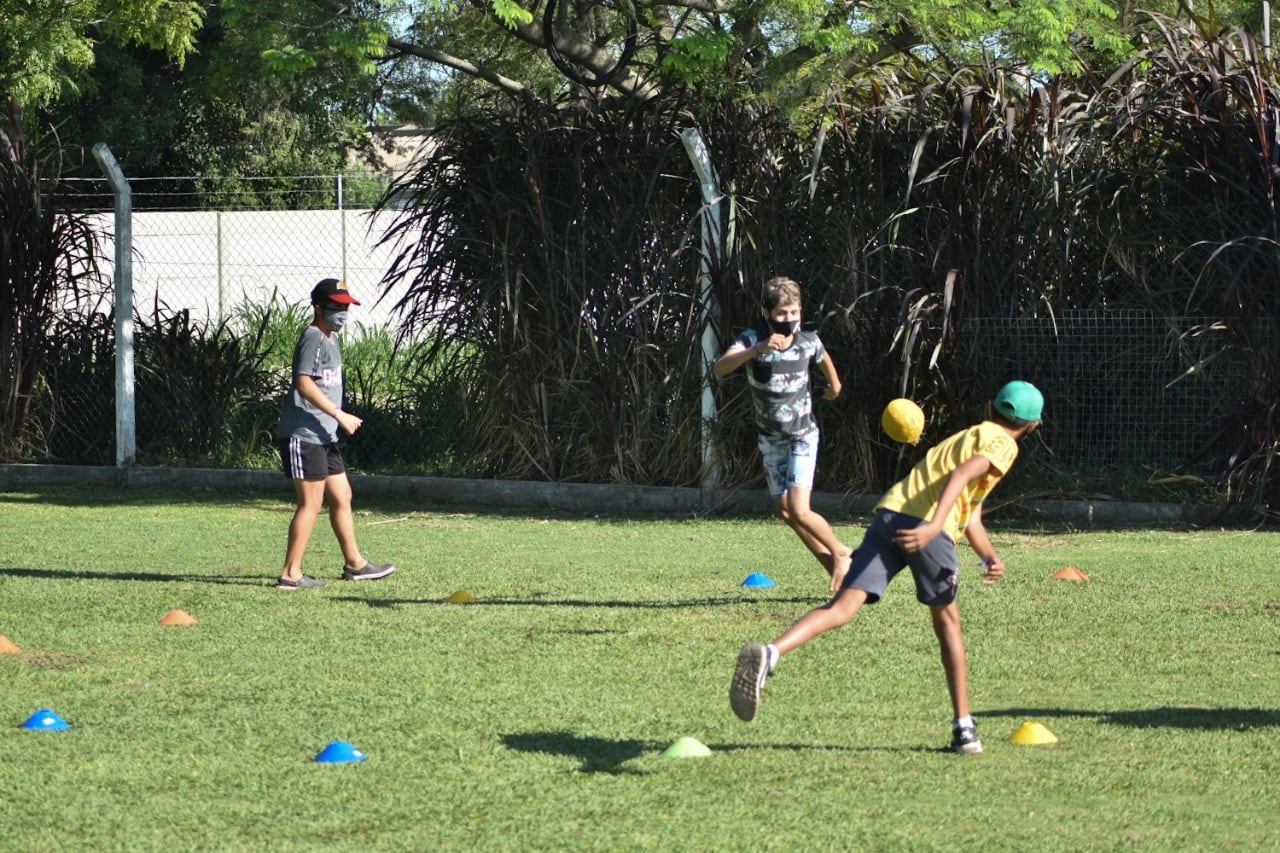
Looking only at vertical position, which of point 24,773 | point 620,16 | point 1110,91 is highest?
point 620,16

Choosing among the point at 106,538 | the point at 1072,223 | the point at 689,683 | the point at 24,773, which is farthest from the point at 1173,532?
the point at 24,773

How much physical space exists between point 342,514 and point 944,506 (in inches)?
171

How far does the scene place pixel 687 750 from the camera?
508 centimetres

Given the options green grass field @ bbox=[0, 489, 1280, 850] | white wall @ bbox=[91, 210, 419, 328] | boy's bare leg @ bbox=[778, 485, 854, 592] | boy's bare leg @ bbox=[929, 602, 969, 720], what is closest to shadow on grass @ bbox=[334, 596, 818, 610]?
green grass field @ bbox=[0, 489, 1280, 850]

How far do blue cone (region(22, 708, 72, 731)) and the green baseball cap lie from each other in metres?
3.18

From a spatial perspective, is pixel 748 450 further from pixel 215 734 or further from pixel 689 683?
pixel 215 734

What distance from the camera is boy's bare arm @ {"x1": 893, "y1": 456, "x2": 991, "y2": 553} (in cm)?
498

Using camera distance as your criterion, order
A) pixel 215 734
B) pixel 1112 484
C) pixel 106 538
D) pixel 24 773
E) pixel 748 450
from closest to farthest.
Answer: pixel 24 773 → pixel 215 734 → pixel 106 538 → pixel 1112 484 → pixel 748 450

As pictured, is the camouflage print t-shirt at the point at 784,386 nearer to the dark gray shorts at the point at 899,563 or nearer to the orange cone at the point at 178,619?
the dark gray shorts at the point at 899,563

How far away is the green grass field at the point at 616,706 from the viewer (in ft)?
→ 14.4

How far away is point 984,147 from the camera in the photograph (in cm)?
1153

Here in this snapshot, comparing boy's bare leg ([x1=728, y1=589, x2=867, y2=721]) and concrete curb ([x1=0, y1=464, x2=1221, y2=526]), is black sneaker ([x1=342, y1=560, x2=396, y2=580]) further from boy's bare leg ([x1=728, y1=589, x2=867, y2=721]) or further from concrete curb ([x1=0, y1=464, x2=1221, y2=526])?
boy's bare leg ([x1=728, y1=589, x2=867, y2=721])

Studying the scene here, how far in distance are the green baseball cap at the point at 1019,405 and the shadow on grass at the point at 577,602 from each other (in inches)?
111

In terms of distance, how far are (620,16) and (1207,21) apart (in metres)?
5.64
